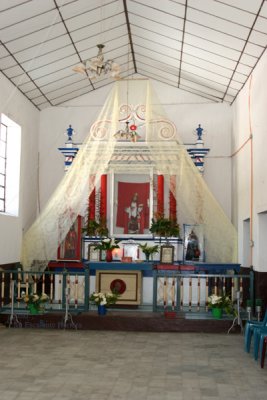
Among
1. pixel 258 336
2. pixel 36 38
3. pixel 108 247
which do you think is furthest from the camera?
pixel 108 247

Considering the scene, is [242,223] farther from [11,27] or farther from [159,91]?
[11,27]

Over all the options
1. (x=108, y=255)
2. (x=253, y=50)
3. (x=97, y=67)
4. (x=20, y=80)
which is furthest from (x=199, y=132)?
(x=97, y=67)

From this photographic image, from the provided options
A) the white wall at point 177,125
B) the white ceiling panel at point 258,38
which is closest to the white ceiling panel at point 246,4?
the white ceiling panel at point 258,38

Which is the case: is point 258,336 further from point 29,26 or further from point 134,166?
point 134,166

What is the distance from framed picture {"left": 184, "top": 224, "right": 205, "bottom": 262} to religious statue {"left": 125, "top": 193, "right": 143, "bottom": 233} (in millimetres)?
1160

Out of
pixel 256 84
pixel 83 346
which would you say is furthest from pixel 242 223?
pixel 83 346

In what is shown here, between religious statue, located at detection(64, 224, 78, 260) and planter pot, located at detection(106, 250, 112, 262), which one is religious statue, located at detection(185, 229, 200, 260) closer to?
planter pot, located at detection(106, 250, 112, 262)

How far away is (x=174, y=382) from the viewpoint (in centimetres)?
627

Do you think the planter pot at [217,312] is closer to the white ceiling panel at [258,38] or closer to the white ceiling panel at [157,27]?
the white ceiling panel at [258,38]

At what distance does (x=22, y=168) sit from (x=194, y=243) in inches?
169

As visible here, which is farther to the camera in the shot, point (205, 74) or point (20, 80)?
point (205, 74)

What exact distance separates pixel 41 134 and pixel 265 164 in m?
6.39

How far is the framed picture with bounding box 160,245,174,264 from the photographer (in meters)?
11.6

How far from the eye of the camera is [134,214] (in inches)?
525
